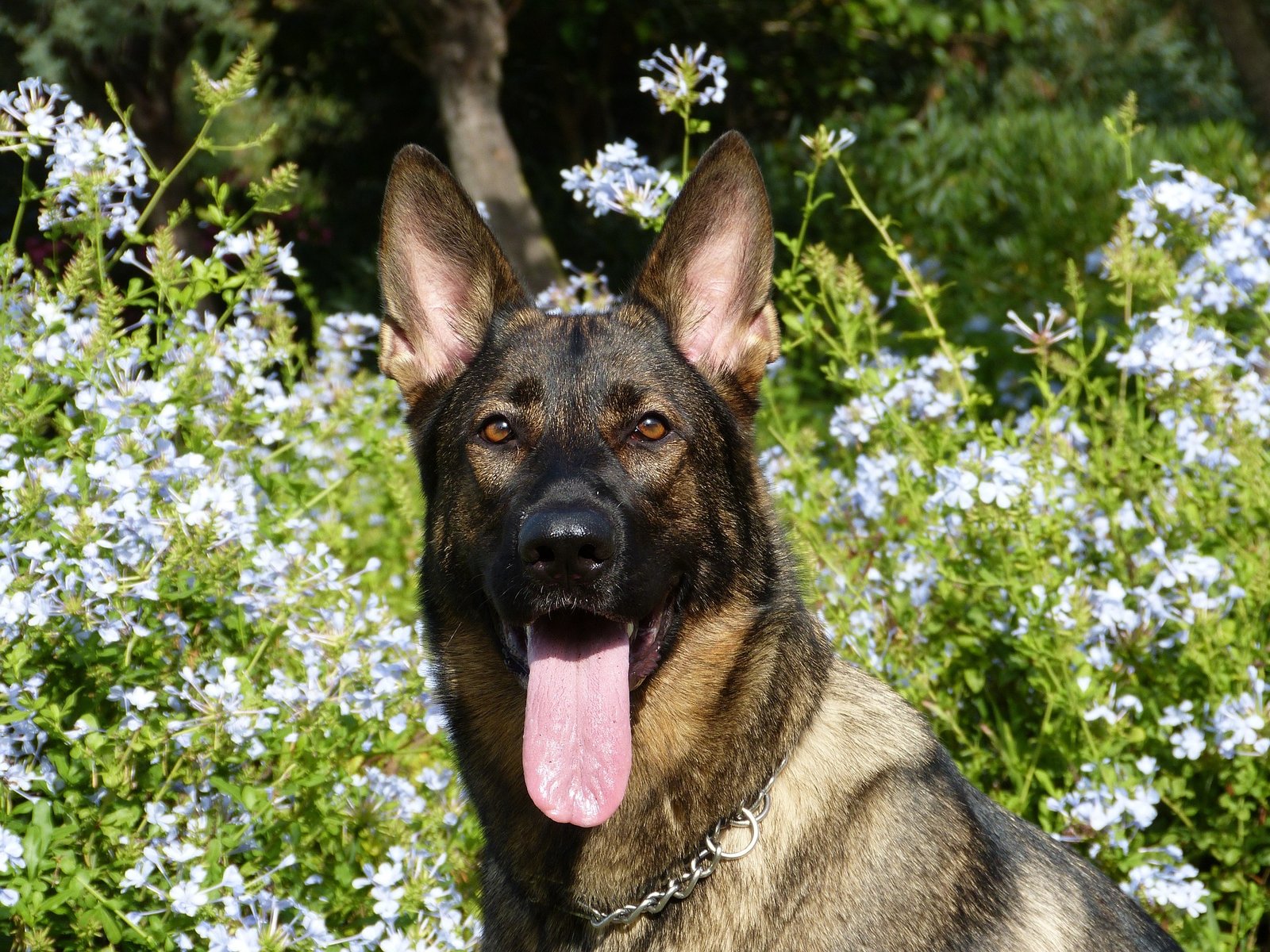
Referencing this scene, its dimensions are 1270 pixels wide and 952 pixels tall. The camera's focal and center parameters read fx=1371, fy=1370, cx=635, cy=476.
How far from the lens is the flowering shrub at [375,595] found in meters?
3.13

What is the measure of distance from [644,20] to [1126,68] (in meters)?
12.4

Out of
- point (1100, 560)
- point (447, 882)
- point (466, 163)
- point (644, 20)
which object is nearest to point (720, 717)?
point (447, 882)

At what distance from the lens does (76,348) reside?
3.61 meters

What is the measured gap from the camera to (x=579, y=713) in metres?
2.86

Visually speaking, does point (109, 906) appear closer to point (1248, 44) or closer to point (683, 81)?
point (683, 81)

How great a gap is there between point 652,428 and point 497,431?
0.37 m

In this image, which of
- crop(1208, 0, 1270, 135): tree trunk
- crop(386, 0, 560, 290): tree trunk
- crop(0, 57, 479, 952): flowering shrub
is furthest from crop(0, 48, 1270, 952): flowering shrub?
crop(1208, 0, 1270, 135): tree trunk

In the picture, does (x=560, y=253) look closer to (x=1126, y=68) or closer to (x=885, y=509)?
(x=885, y=509)

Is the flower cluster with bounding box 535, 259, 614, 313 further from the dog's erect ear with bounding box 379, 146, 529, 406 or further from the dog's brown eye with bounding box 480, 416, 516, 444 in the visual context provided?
the dog's brown eye with bounding box 480, 416, 516, 444

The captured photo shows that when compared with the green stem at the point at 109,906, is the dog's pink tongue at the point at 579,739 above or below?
above

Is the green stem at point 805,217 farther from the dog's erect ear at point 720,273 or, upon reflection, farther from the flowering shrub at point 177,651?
the flowering shrub at point 177,651

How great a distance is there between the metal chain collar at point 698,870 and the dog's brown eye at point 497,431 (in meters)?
1.00

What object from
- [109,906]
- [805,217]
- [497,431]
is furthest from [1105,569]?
[109,906]

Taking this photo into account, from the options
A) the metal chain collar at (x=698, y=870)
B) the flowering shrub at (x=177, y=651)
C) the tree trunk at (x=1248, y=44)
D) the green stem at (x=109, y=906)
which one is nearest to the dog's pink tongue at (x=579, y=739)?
the metal chain collar at (x=698, y=870)
